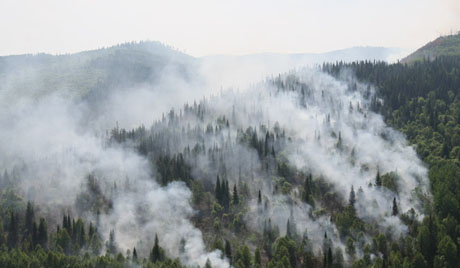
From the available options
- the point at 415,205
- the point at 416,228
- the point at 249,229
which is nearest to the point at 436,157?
the point at 415,205

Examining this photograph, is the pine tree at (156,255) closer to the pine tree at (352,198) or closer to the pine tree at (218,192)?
the pine tree at (218,192)

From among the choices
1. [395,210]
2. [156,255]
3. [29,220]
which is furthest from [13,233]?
[395,210]

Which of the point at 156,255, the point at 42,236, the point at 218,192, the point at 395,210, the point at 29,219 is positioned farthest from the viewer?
the point at 218,192

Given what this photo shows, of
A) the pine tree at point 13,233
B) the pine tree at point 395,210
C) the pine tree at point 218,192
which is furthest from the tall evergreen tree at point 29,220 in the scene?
the pine tree at point 395,210

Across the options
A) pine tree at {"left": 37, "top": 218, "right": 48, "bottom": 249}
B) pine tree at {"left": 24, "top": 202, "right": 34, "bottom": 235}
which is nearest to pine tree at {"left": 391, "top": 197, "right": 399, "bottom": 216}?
pine tree at {"left": 37, "top": 218, "right": 48, "bottom": 249}

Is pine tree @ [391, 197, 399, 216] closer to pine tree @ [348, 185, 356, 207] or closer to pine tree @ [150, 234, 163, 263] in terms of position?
pine tree @ [348, 185, 356, 207]

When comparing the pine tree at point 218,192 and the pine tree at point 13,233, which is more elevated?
the pine tree at point 218,192

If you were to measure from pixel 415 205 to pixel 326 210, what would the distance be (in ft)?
117

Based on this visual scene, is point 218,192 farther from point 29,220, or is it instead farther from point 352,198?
point 29,220

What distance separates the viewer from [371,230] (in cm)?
15975

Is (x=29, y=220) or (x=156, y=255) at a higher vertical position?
(x=156, y=255)

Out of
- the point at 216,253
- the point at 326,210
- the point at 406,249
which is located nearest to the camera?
the point at 406,249

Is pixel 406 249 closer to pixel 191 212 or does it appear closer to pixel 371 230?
pixel 371 230

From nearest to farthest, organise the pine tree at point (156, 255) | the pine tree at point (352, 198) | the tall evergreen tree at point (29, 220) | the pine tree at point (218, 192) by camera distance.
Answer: the pine tree at point (156, 255) < the tall evergreen tree at point (29, 220) < the pine tree at point (352, 198) < the pine tree at point (218, 192)
